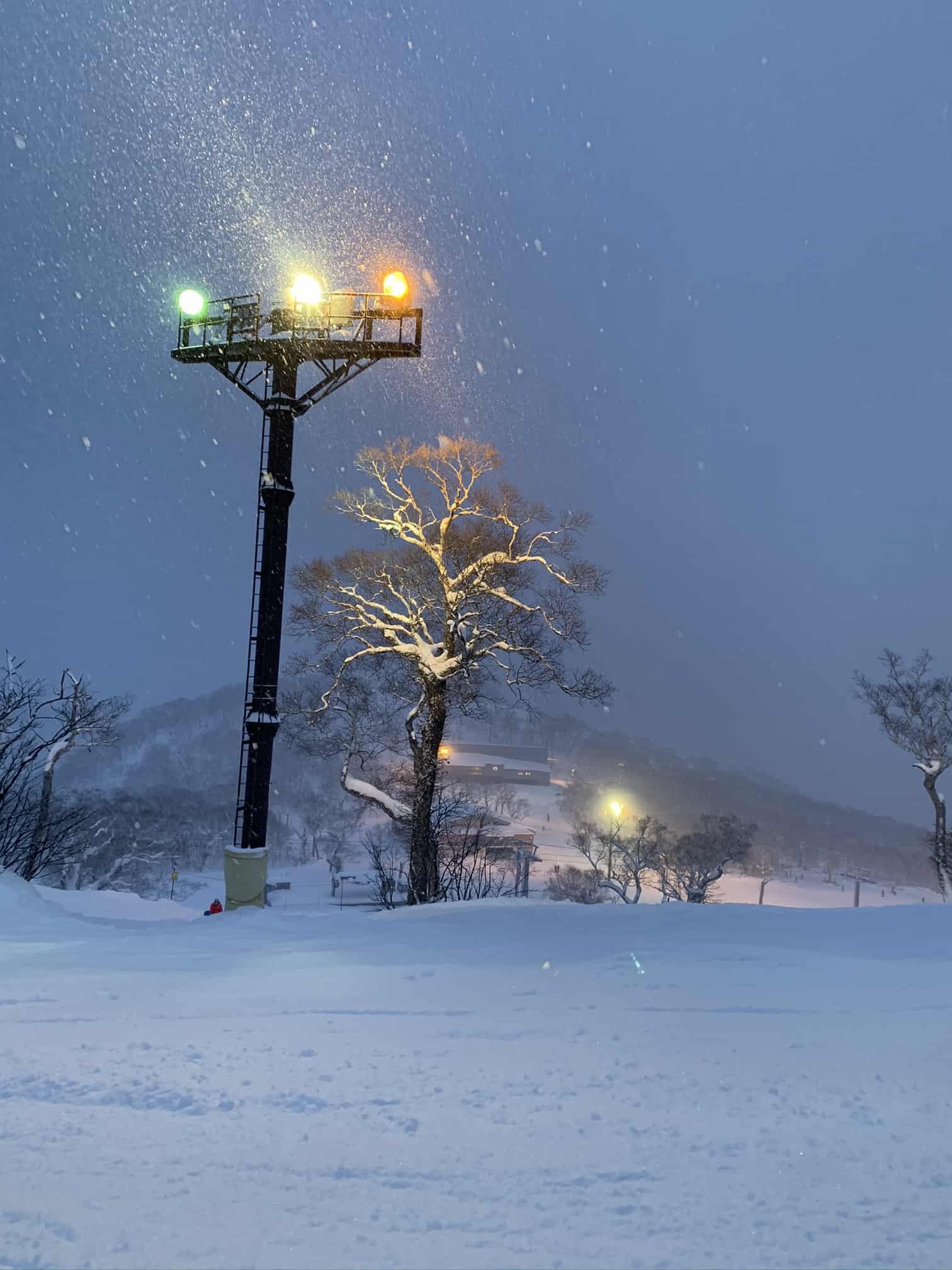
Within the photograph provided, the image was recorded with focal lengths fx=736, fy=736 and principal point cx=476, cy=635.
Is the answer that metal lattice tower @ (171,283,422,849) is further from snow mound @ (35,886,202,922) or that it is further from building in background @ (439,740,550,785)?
building in background @ (439,740,550,785)

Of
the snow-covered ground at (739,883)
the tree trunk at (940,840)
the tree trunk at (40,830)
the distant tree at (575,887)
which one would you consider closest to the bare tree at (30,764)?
the tree trunk at (40,830)

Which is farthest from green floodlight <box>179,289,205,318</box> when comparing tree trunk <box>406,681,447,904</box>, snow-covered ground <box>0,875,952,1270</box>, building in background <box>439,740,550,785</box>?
building in background <box>439,740,550,785</box>

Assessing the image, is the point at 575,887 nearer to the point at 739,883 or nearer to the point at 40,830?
the point at 739,883

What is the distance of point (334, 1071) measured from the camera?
3.72 meters

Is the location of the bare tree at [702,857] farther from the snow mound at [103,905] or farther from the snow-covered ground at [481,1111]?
the snow-covered ground at [481,1111]

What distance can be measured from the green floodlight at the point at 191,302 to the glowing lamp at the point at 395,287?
3.78 meters

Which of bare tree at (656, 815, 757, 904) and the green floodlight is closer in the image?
the green floodlight

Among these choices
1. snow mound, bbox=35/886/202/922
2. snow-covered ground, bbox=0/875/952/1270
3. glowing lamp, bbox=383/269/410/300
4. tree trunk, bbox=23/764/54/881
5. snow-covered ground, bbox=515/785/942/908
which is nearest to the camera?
snow-covered ground, bbox=0/875/952/1270

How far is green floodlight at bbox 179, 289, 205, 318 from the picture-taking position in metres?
14.7

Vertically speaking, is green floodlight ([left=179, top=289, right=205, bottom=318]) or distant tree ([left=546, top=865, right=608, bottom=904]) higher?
green floodlight ([left=179, top=289, right=205, bottom=318])

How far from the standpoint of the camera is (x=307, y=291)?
1428 cm

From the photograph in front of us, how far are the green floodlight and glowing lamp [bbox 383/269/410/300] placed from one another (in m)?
3.78

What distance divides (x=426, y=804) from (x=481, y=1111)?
11.5 meters

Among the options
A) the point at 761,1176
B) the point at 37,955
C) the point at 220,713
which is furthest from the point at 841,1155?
the point at 220,713
